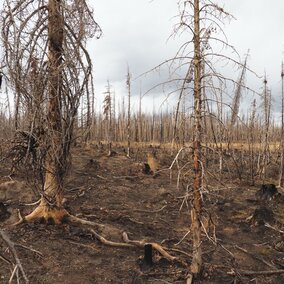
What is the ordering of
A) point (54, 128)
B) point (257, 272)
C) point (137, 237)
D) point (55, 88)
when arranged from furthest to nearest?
point (137, 237) < point (54, 128) < point (55, 88) < point (257, 272)

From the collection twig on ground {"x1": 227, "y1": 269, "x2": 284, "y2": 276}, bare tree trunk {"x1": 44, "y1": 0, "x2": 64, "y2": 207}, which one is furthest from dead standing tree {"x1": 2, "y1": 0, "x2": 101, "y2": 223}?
twig on ground {"x1": 227, "y1": 269, "x2": 284, "y2": 276}

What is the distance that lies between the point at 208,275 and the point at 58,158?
4175 millimetres

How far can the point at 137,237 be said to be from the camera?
10.5m

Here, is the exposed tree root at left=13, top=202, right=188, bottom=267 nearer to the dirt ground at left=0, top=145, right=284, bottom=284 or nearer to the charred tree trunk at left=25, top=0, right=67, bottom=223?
the charred tree trunk at left=25, top=0, right=67, bottom=223

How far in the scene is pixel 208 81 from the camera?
23.9 feet

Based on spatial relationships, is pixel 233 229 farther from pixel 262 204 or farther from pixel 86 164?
pixel 86 164

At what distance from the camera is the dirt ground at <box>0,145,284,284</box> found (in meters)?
8.14

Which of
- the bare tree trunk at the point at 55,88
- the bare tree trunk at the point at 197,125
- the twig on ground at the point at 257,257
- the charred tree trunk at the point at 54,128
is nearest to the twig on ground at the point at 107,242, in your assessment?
the charred tree trunk at the point at 54,128

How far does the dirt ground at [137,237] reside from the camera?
8.14 m

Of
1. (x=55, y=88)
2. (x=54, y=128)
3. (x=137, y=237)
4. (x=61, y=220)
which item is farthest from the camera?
(x=137, y=237)

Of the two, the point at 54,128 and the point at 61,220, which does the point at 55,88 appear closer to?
the point at 54,128

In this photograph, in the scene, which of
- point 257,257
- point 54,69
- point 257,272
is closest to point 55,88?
point 54,69

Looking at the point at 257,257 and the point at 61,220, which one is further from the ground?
the point at 61,220

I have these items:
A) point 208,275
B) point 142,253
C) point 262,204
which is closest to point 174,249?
point 142,253
